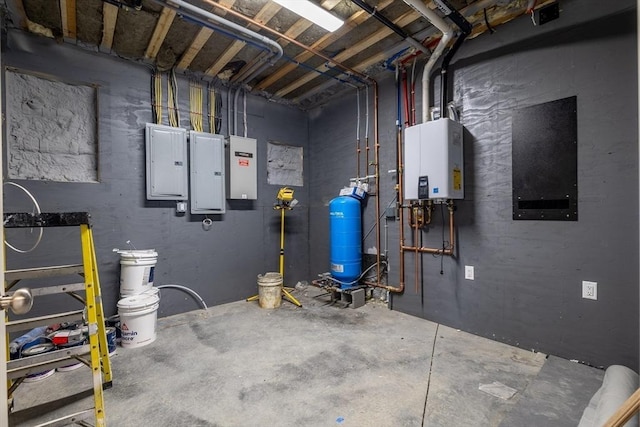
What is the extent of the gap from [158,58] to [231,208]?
1790mm

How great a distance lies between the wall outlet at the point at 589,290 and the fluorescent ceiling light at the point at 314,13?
278 cm

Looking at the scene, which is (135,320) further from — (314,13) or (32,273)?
(314,13)

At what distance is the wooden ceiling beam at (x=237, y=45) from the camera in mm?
2532

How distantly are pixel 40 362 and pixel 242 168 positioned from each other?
266cm

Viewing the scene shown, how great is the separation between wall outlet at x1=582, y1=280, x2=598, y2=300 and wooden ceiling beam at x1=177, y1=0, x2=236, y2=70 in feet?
11.3

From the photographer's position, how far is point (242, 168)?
12.6 feet

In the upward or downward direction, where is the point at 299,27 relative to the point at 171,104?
upward

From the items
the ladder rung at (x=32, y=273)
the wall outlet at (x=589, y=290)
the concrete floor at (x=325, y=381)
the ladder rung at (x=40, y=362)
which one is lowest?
the concrete floor at (x=325, y=381)

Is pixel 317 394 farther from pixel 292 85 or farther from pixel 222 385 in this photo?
pixel 292 85

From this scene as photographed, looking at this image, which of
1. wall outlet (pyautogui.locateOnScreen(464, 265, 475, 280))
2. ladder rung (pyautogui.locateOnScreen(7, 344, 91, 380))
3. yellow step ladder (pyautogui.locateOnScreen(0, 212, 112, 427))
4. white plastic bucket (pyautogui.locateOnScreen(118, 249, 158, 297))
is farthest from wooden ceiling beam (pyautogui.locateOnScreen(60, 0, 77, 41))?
wall outlet (pyautogui.locateOnScreen(464, 265, 475, 280))

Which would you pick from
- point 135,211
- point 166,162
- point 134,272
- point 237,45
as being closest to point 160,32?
point 237,45

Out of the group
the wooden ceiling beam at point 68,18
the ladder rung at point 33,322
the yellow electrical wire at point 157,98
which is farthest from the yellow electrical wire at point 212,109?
the ladder rung at point 33,322

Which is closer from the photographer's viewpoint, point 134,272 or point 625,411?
point 625,411

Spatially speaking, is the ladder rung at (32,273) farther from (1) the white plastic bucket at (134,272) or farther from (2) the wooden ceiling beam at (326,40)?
(2) the wooden ceiling beam at (326,40)
